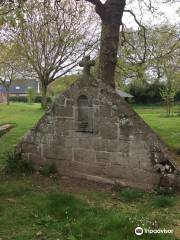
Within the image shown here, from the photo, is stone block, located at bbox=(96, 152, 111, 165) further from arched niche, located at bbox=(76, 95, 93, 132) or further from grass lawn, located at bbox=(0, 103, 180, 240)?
grass lawn, located at bbox=(0, 103, 180, 240)

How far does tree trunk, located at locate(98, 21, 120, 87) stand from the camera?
1341cm

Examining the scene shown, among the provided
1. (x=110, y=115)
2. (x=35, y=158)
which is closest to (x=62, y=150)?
(x=35, y=158)

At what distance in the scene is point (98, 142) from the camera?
28.7 feet

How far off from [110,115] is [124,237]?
11.4 feet

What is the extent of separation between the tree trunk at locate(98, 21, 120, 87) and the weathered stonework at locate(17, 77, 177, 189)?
14.8 feet

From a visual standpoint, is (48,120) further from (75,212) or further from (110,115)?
(75,212)

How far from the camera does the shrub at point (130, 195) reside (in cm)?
761

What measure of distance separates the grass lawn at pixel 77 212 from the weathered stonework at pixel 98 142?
1.72ft

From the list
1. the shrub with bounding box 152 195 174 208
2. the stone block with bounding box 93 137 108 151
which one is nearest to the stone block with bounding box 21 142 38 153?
the stone block with bounding box 93 137 108 151

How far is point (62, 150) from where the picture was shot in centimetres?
923

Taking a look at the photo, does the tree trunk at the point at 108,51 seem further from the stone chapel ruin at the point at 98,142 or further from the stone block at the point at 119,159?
Result: the stone block at the point at 119,159

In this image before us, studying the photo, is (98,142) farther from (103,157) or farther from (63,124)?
(63,124)

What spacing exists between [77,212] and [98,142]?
2347 mm

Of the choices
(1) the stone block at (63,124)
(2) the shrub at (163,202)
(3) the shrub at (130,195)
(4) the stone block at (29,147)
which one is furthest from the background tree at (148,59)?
(2) the shrub at (163,202)
